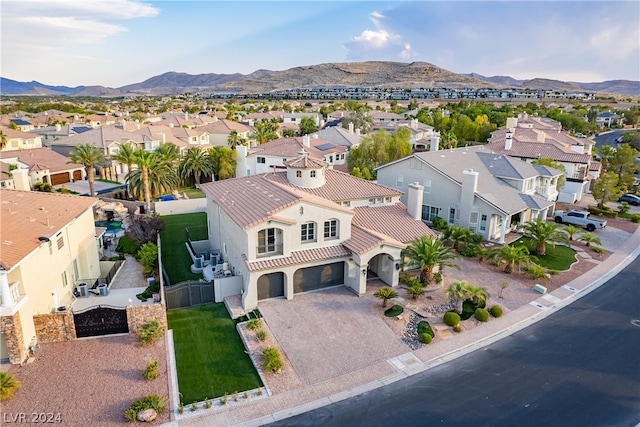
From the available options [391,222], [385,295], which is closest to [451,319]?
[385,295]

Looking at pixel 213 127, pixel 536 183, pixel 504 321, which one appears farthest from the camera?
pixel 213 127

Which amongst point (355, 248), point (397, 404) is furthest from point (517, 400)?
point (355, 248)

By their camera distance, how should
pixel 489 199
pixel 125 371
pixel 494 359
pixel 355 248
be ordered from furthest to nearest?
pixel 489 199 < pixel 355 248 < pixel 494 359 < pixel 125 371

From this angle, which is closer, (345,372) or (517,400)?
(517,400)

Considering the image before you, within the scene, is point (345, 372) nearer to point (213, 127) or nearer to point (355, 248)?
point (355, 248)

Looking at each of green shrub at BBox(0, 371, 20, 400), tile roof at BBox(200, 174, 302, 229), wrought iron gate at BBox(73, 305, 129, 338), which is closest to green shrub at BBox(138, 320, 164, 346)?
wrought iron gate at BBox(73, 305, 129, 338)

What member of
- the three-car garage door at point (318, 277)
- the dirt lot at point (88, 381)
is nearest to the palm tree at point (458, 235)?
the three-car garage door at point (318, 277)

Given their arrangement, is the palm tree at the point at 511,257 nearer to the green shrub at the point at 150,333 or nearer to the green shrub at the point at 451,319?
the green shrub at the point at 451,319
